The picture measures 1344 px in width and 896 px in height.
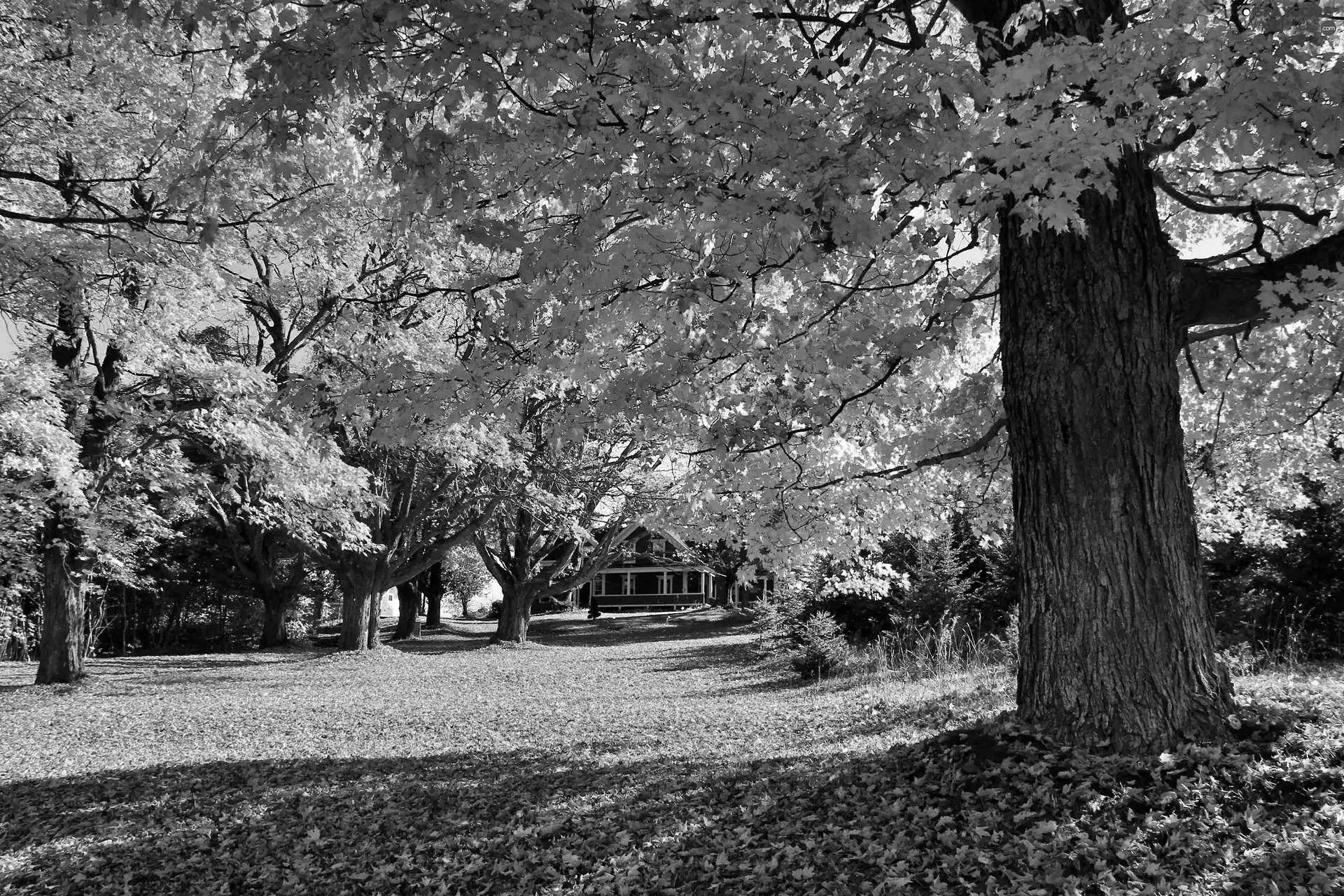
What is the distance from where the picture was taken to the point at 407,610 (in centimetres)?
3234

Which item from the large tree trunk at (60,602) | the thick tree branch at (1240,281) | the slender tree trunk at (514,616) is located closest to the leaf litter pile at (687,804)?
the thick tree branch at (1240,281)

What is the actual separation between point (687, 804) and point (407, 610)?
28978mm

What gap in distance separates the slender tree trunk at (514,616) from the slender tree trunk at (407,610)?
6.21 m

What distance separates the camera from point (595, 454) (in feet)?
80.1

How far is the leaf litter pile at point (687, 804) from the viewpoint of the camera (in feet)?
12.7

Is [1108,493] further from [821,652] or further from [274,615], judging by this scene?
[274,615]

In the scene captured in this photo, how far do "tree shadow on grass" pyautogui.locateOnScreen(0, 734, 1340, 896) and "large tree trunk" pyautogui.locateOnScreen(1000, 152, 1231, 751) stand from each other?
39 centimetres

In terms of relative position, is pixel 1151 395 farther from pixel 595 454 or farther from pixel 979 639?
pixel 595 454

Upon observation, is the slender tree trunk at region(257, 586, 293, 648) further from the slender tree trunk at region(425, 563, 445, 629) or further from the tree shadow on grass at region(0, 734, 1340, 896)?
the tree shadow on grass at region(0, 734, 1340, 896)

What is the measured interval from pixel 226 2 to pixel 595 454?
20.2 metres

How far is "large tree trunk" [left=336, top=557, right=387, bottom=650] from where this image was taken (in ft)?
74.1

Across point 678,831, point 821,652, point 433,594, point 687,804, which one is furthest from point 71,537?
point 433,594

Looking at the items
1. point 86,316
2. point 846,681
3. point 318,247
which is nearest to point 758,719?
point 846,681

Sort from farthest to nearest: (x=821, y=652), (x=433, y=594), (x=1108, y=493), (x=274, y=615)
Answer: (x=433, y=594)
(x=274, y=615)
(x=821, y=652)
(x=1108, y=493)
